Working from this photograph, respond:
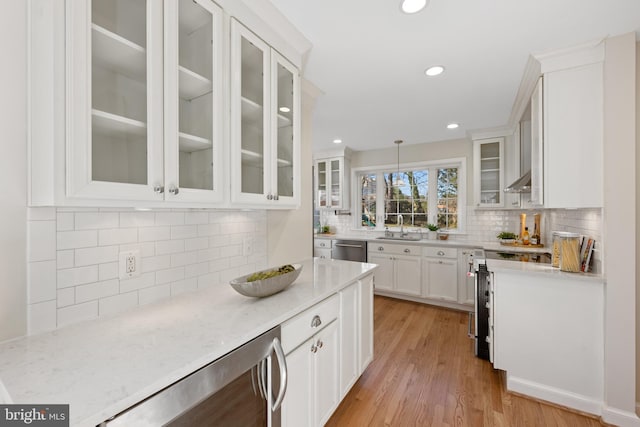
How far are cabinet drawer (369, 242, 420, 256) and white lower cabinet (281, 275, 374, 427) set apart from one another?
2117 mm

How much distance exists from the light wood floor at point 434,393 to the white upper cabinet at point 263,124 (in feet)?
4.94

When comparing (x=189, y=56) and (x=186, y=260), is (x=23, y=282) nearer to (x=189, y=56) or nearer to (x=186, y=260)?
(x=186, y=260)

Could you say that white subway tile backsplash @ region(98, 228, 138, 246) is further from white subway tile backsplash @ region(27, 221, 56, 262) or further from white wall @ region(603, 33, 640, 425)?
white wall @ region(603, 33, 640, 425)

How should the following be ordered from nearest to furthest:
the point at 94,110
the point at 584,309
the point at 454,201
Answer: the point at 94,110, the point at 584,309, the point at 454,201

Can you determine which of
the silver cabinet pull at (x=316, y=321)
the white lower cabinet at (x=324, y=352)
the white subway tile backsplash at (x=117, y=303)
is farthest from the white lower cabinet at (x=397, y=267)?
the white subway tile backsplash at (x=117, y=303)

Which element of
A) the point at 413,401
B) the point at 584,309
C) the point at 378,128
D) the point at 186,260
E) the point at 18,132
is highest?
the point at 378,128

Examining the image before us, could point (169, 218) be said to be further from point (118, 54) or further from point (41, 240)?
point (118, 54)

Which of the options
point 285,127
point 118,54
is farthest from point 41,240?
point 285,127

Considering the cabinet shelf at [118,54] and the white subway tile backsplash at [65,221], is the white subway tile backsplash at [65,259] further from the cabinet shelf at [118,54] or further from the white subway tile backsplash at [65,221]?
the cabinet shelf at [118,54]

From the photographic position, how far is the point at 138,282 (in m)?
1.26

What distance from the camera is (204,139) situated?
1255 millimetres

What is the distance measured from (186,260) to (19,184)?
0.72m

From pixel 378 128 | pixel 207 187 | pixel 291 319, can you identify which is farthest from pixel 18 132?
pixel 378 128

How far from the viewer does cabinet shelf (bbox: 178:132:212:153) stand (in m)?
1.16
